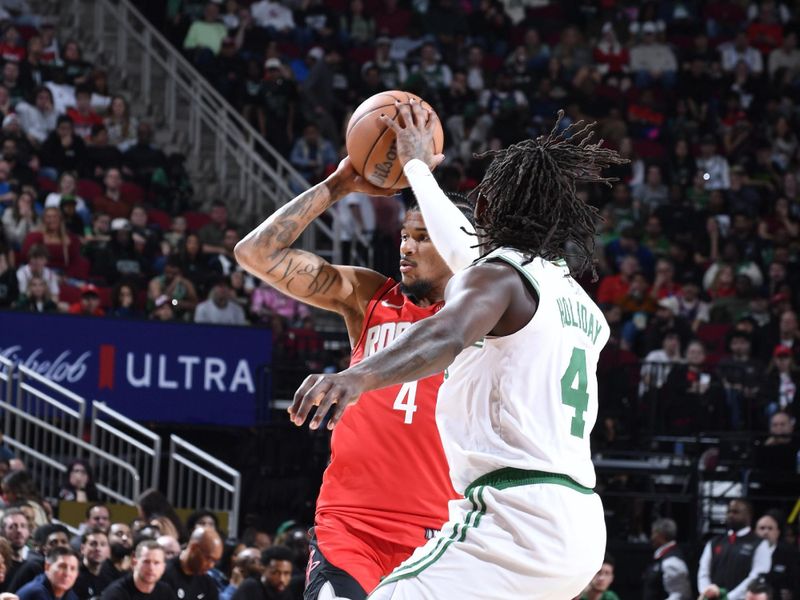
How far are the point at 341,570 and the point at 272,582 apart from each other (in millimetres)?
5011

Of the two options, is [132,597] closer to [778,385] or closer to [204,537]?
[204,537]

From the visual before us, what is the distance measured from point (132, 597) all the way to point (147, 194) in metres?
8.21

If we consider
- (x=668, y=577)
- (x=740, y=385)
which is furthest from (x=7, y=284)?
(x=740, y=385)

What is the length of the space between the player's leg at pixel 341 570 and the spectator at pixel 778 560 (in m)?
6.93

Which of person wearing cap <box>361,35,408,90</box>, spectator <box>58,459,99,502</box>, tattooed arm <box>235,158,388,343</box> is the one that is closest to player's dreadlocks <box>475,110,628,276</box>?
tattooed arm <box>235,158,388,343</box>

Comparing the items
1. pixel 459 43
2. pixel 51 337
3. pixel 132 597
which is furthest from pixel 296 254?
pixel 459 43

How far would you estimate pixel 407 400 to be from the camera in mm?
5469

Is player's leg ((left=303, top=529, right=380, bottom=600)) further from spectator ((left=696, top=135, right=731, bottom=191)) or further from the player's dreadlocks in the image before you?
spectator ((left=696, top=135, right=731, bottom=191))

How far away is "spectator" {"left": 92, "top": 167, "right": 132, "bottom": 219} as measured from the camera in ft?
52.1

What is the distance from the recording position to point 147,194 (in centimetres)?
1689

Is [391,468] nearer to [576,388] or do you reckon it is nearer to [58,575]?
[576,388]

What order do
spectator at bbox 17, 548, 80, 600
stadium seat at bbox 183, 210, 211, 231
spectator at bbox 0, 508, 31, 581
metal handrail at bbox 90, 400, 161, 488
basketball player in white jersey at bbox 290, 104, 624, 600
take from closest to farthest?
basketball player in white jersey at bbox 290, 104, 624, 600 → spectator at bbox 17, 548, 80, 600 → spectator at bbox 0, 508, 31, 581 → metal handrail at bbox 90, 400, 161, 488 → stadium seat at bbox 183, 210, 211, 231

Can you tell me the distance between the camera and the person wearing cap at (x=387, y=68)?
19906mm

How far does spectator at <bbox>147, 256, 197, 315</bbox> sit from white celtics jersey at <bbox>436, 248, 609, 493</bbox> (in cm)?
1080
